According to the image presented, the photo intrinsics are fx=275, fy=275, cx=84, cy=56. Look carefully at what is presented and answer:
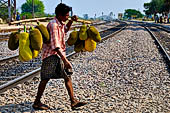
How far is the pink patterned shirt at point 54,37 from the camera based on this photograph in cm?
422

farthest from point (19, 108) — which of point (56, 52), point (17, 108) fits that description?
point (56, 52)

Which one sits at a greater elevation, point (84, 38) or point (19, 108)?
point (84, 38)

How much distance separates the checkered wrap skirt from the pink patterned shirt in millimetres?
88

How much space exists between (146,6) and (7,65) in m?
138

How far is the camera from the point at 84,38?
4.77 metres

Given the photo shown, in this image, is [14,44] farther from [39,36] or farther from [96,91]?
[96,91]

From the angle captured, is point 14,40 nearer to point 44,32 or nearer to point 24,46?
point 24,46

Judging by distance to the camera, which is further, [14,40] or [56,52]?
[56,52]

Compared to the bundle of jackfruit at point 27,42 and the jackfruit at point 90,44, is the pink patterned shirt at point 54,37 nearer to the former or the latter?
the bundle of jackfruit at point 27,42

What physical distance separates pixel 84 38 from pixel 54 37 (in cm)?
73

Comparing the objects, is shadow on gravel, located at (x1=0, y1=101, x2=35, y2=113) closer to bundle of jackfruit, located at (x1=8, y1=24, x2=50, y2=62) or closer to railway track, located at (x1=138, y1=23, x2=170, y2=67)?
bundle of jackfruit, located at (x1=8, y1=24, x2=50, y2=62)

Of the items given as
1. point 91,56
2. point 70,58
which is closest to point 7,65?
point 70,58

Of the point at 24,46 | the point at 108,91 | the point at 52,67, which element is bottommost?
the point at 108,91

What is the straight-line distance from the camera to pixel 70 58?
32.8ft
